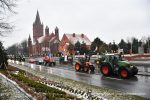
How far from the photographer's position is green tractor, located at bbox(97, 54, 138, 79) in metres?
25.7

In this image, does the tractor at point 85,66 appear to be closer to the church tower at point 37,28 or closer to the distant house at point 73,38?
the distant house at point 73,38

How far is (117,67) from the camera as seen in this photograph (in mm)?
26828

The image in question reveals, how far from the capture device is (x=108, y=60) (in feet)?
91.9

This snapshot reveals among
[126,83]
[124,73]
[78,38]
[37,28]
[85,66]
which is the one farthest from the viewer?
[37,28]

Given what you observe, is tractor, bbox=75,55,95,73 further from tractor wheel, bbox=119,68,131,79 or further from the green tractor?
tractor wheel, bbox=119,68,131,79

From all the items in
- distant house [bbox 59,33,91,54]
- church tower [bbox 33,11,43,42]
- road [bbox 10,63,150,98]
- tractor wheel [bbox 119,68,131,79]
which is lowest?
road [bbox 10,63,150,98]

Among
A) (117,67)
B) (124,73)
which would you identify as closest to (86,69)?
(117,67)

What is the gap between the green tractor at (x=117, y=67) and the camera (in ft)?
84.3

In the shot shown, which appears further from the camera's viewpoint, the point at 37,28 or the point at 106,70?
the point at 37,28

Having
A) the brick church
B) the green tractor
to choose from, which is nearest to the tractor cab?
the green tractor

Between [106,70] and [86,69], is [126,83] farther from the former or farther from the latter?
[86,69]

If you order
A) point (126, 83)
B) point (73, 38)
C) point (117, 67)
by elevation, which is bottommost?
point (126, 83)

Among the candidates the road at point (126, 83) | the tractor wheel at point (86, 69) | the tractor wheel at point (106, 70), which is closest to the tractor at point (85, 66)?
the tractor wheel at point (86, 69)

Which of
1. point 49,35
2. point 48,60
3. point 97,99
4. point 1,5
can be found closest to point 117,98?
point 97,99
